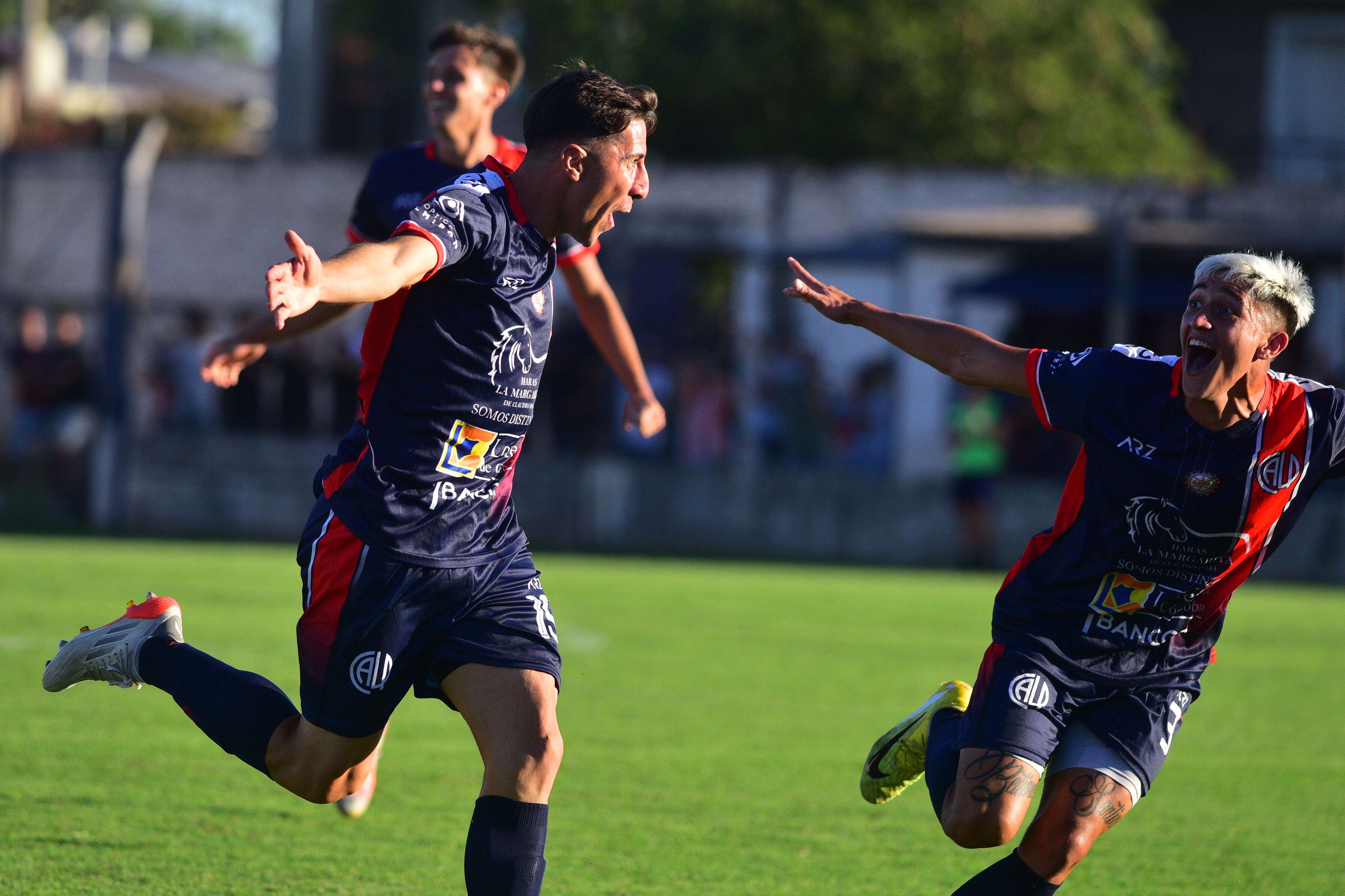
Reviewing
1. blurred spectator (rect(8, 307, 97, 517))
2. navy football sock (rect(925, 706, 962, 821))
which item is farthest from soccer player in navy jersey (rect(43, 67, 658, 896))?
blurred spectator (rect(8, 307, 97, 517))

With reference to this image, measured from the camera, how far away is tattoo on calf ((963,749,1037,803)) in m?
3.94

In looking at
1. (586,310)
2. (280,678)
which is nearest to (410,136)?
(280,678)

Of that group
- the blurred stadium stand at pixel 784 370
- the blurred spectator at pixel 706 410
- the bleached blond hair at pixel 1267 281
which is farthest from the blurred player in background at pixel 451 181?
the blurred stadium stand at pixel 784 370

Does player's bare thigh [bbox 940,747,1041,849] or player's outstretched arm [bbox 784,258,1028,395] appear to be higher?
player's outstretched arm [bbox 784,258,1028,395]

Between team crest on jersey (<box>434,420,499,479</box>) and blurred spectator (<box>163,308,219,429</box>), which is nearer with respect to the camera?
team crest on jersey (<box>434,420,499,479</box>)

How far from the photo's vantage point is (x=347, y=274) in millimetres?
3332

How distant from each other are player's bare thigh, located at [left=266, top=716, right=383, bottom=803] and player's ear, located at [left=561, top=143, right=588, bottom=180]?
147 centimetres

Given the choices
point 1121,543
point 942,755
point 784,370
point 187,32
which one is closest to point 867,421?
point 784,370

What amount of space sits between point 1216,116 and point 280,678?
2372cm

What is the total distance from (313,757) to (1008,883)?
1.75 m

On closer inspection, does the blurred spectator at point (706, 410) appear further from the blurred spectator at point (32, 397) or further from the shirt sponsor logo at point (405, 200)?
the shirt sponsor logo at point (405, 200)

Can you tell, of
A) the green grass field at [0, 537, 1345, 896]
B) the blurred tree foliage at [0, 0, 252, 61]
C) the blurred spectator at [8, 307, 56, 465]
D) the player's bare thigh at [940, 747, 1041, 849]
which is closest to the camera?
the player's bare thigh at [940, 747, 1041, 849]

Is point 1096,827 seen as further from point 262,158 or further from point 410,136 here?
point 410,136

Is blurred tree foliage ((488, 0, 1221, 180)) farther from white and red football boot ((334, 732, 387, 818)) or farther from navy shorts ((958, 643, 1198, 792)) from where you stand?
navy shorts ((958, 643, 1198, 792))
